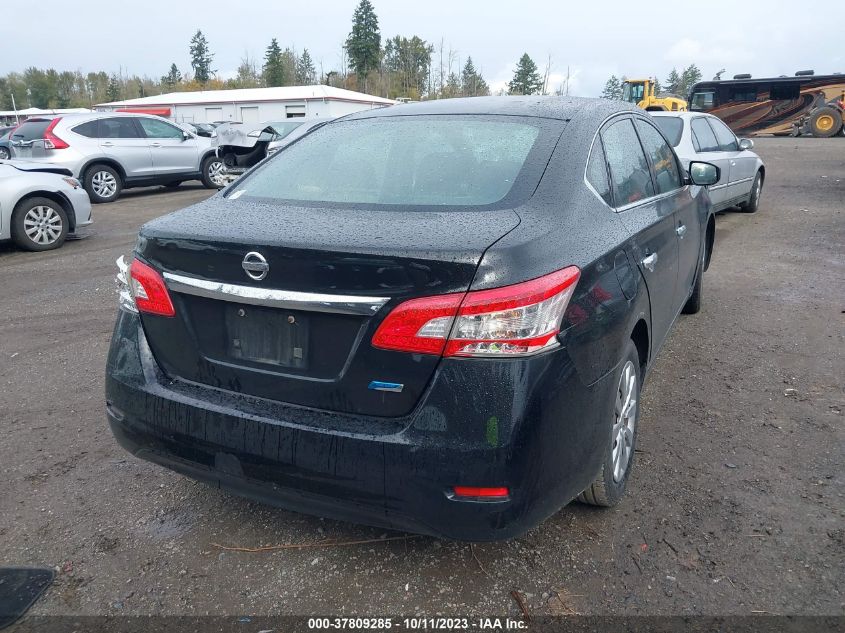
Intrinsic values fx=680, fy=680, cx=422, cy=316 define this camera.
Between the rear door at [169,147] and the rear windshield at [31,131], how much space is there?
183 cm

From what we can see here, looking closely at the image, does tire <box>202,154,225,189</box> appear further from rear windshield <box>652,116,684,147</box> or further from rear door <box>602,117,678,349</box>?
rear door <box>602,117,678,349</box>

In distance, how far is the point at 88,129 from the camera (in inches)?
535

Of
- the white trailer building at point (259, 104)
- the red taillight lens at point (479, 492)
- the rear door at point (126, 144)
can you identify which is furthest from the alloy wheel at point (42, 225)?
the white trailer building at point (259, 104)

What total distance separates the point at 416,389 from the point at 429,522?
1.44 feet

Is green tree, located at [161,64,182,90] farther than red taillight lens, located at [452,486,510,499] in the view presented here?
Yes

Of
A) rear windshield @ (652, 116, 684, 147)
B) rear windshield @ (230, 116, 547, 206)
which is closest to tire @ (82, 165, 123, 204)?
rear windshield @ (652, 116, 684, 147)

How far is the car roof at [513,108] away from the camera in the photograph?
10.0ft

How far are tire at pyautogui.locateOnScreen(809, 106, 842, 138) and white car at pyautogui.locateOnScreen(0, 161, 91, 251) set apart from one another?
29.1 metres

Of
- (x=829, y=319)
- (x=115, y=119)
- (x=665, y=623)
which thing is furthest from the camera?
(x=115, y=119)

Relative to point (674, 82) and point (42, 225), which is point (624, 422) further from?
point (674, 82)

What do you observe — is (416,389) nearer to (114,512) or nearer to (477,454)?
(477,454)

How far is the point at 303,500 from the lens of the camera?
2.30 m

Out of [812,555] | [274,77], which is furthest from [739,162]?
[274,77]

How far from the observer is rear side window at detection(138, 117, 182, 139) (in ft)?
47.1
